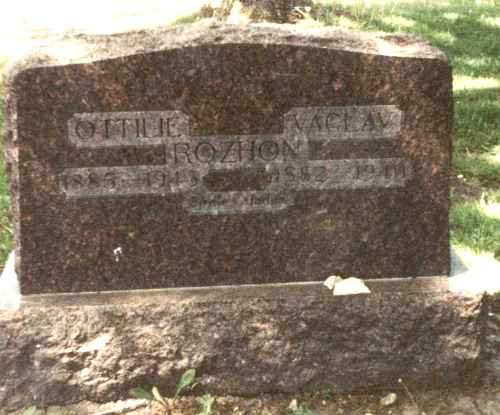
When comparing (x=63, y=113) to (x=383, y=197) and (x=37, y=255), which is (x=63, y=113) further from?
(x=383, y=197)

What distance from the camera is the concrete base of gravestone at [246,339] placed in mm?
2838

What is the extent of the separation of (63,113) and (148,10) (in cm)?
661

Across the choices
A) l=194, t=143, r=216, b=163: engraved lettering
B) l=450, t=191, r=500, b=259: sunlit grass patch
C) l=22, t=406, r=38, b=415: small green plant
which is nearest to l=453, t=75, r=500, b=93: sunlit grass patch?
l=450, t=191, r=500, b=259: sunlit grass patch

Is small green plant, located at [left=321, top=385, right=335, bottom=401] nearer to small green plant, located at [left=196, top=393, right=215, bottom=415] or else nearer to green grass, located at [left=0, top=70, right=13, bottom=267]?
small green plant, located at [left=196, top=393, right=215, bottom=415]

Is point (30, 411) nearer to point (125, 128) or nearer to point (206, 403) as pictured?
point (206, 403)

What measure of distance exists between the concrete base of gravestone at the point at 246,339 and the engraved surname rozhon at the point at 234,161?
0.37m

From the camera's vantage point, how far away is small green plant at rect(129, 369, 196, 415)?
2.85 meters

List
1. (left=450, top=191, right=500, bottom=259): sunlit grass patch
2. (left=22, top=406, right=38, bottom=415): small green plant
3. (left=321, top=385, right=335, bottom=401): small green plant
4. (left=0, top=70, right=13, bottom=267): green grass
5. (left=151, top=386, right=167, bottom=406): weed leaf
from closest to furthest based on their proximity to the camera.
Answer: (left=22, top=406, right=38, bottom=415): small green plant < (left=151, top=386, right=167, bottom=406): weed leaf < (left=321, top=385, right=335, bottom=401): small green plant < (left=450, top=191, right=500, bottom=259): sunlit grass patch < (left=0, top=70, right=13, bottom=267): green grass

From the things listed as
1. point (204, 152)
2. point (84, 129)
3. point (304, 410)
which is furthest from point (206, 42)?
point (304, 410)

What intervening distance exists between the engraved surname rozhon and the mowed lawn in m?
1.35

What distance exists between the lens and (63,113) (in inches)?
105

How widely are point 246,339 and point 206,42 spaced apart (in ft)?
3.60

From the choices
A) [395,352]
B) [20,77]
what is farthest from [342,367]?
[20,77]

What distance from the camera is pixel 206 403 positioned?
283cm
